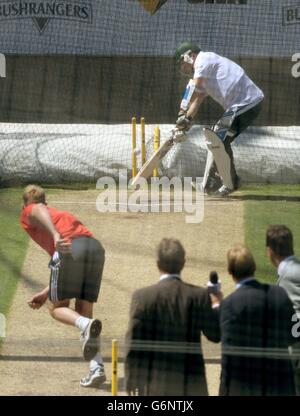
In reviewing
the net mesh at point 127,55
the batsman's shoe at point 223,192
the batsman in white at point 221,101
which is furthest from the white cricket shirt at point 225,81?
the net mesh at point 127,55

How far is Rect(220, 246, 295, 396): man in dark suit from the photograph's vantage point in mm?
5098

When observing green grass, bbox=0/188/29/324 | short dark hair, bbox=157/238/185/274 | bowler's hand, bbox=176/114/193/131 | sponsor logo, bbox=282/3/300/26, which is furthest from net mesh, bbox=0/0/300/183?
short dark hair, bbox=157/238/185/274

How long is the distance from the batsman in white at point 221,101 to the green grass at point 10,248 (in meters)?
1.80

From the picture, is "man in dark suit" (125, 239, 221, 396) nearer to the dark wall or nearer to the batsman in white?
the batsman in white

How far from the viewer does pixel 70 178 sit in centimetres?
1135

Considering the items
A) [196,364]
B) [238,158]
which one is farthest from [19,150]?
[196,364]

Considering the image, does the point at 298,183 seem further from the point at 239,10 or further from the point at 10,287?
the point at 10,287

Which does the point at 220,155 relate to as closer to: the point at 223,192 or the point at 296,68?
the point at 223,192

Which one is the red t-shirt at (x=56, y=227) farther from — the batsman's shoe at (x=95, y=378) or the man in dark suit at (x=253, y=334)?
the man in dark suit at (x=253, y=334)

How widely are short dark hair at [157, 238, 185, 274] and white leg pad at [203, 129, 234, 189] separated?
16.9 ft

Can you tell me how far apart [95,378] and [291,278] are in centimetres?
141

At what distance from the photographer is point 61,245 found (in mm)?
6598

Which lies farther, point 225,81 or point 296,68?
point 296,68

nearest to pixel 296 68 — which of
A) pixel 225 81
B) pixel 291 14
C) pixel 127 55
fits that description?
pixel 291 14
